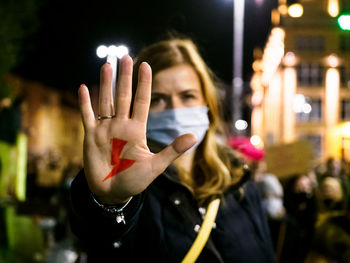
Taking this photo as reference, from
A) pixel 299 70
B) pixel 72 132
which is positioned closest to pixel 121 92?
pixel 299 70

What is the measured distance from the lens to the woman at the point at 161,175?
1438 millimetres

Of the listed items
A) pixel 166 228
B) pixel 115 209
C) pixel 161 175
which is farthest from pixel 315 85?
pixel 115 209

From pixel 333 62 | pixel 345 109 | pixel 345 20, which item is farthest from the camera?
pixel 345 109

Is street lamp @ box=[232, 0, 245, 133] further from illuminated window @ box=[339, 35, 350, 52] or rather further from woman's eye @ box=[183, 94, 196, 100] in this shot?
woman's eye @ box=[183, 94, 196, 100]

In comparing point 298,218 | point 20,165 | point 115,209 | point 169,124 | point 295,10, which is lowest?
point 298,218

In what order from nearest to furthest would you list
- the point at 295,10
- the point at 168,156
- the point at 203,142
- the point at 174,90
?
the point at 168,156, the point at 174,90, the point at 203,142, the point at 295,10

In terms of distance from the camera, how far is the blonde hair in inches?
85.4

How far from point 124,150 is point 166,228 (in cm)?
61

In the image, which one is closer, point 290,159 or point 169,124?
point 169,124

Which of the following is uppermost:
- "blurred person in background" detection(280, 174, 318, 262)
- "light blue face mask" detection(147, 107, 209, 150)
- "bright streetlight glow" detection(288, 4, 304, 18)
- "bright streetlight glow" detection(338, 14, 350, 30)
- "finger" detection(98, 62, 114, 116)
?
"bright streetlight glow" detection(288, 4, 304, 18)

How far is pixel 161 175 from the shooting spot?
2021mm

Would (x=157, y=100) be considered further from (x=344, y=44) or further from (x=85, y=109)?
(x=344, y=44)

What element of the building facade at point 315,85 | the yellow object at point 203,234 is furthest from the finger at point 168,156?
the building facade at point 315,85

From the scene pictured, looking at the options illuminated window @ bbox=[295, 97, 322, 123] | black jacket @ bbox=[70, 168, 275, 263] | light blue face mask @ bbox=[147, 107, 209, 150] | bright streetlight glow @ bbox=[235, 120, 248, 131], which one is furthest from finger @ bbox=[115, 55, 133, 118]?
bright streetlight glow @ bbox=[235, 120, 248, 131]
